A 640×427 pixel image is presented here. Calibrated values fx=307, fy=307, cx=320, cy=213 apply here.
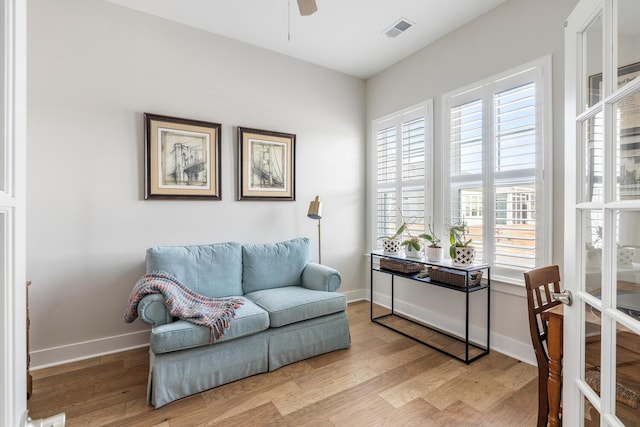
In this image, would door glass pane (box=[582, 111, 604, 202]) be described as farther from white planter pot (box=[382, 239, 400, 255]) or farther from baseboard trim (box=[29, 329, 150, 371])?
baseboard trim (box=[29, 329, 150, 371])

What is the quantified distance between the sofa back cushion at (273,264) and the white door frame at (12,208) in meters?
2.21

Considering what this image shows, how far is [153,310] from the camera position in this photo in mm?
2006

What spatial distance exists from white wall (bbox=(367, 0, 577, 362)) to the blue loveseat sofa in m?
1.27

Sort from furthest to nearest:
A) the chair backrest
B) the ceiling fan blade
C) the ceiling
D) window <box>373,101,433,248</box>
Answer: window <box>373,101,433,248</box>, the ceiling, the ceiling fan blade, the chair backrest

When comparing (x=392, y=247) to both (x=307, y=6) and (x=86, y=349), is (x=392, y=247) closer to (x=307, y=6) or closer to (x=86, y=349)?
(x=307, y=6)

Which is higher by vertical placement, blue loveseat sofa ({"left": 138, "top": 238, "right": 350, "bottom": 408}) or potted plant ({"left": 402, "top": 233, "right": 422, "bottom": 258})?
potted plant ({"left": 402, "top": 233, "right": 422, "bottom": 258})

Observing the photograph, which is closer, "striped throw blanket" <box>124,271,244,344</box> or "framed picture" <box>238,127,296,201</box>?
"striped throw blanket" <box>124,271,244,344</box>

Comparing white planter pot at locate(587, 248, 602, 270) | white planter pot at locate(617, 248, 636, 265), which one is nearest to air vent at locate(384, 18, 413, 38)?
white planter pot at locate(587, 248, 602, 270)

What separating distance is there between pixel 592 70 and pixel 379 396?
1.99m

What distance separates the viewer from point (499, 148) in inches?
102

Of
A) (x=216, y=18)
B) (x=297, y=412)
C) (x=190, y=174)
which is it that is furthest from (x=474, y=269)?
(x=216, y=18)

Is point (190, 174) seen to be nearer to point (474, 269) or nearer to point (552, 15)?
point (474, 269)

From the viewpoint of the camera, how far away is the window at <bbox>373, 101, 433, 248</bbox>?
324 cm

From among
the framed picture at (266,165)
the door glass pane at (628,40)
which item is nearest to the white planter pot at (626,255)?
the door glass pane at (628,40)
